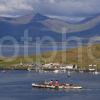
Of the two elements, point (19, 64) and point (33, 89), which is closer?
point (33, 89)

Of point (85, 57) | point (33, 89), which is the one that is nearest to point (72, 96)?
point (33, 89)

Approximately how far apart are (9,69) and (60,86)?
75354 millimetres

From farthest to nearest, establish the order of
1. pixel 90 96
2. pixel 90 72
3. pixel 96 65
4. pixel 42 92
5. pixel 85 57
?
pixel 85 57
pixel 96 65
pixel 90 72
pixel 42 92
pixel 90 96

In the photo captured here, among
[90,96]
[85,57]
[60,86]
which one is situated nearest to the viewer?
[90,96]

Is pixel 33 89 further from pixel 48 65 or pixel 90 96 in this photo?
pixel 48 65

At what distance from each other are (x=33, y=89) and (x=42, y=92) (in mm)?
4587

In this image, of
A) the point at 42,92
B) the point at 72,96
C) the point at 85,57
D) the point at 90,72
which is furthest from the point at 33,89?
the point at 85,57

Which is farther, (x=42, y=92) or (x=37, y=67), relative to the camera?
(x=37, y=67)

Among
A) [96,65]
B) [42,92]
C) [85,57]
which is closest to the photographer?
[42,92]

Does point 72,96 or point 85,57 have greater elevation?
point 85,57

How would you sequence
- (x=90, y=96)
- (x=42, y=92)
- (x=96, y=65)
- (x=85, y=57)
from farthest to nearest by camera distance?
(x=85, y=57) → (x=96, y=65) → (x=42, y=92) → (x=90, y=96)

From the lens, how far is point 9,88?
352ft

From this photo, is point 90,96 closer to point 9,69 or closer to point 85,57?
point 9,69

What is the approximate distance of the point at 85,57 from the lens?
197500 millimetres
